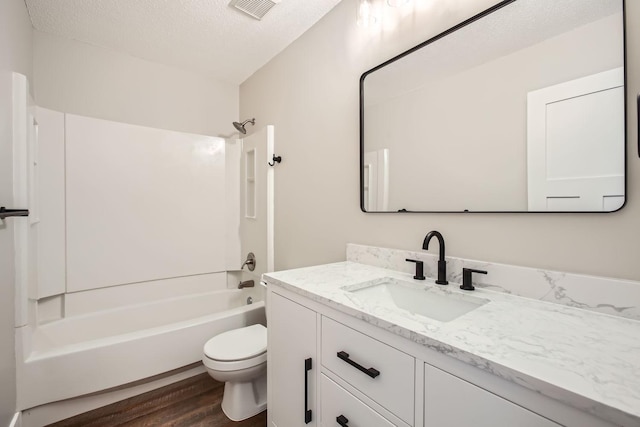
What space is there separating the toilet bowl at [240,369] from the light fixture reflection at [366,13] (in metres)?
1.90

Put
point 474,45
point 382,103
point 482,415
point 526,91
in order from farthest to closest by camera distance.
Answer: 1. point 382,103
2. point 474,45
3. point 526,91
4. point 482,415

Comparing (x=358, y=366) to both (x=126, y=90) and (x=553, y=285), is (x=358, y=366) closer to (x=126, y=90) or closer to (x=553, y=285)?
(x=553, y=285)

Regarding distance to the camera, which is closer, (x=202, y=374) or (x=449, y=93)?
(x=449, y=93)

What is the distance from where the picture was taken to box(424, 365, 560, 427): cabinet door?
1.78 feet

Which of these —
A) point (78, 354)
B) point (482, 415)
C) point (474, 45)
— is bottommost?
point (78, 354)

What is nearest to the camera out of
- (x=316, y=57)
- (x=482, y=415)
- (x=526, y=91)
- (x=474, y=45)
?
(x=482, y=415)

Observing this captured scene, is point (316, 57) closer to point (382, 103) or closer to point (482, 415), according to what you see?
point (382, 103)

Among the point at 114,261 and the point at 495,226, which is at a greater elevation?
the point at 495,226

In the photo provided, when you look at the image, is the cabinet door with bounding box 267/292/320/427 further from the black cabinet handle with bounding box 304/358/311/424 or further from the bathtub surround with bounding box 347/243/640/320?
the bathtub surround with bounding box 347/243/640/320

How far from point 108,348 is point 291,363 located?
1.23 metres

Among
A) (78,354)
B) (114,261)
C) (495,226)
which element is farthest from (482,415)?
(114,261)

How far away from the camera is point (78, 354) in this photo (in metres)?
1.55

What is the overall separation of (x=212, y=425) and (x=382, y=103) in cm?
200

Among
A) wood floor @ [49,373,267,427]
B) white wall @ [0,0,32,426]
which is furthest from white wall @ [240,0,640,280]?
white wall @ [0,0,32,426]
